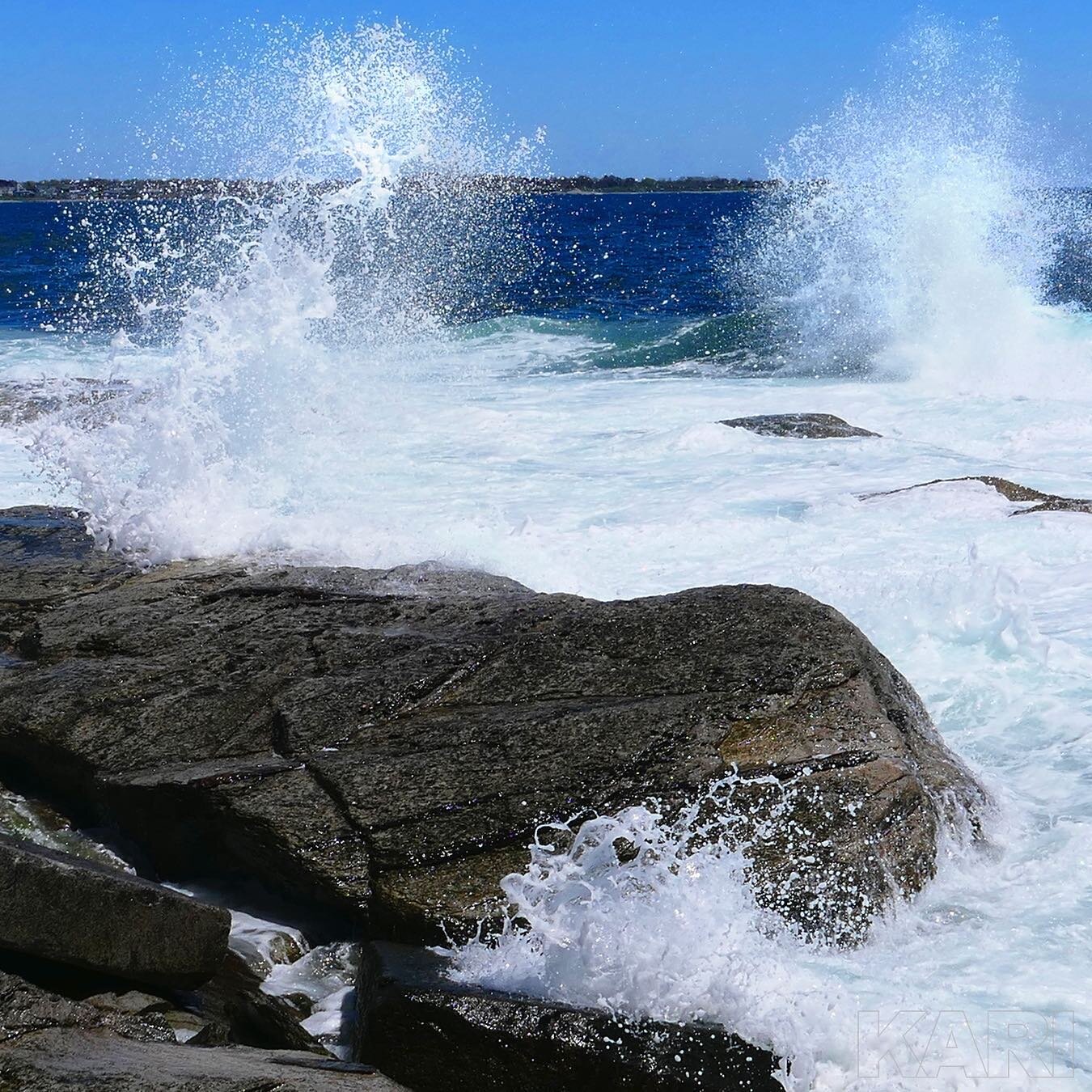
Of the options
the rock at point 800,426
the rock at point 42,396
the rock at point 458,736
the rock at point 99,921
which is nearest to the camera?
the rock at point 99,921

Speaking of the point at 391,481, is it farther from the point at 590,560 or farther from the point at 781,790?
the point at 781,790

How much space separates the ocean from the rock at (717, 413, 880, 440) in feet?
0.76

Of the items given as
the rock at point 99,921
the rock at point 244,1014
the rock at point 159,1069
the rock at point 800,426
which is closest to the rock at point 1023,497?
the rock at point 800,426

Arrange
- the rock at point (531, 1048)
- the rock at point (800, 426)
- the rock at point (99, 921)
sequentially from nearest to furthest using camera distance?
1. the rock at point (531, 1048)
2. the rock at point (99, 921)
3. the rock at point (800, 426)

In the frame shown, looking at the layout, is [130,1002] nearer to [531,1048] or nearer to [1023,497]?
[531,1048]

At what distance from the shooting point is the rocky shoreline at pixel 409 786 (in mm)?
2963

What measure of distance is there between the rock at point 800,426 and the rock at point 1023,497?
188 cm

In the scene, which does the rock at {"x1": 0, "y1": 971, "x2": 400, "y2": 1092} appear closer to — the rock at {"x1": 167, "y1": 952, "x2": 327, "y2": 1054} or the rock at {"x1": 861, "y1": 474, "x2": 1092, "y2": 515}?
the rock at {"x1": 167, "y1": 952, "x2": 327, "y2": 1054}

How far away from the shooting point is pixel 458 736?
4.02m

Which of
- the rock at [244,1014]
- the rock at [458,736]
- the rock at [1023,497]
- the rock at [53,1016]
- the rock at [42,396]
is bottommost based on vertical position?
the rock at [244,1014]

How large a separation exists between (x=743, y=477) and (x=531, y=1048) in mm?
6465

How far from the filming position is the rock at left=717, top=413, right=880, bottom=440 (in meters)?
10.4

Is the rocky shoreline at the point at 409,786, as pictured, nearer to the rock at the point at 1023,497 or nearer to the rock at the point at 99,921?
the rock at the point at 99,921

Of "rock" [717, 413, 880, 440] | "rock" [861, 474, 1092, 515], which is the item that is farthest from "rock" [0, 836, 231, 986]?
"rock" [717, 413, 880, 440]
